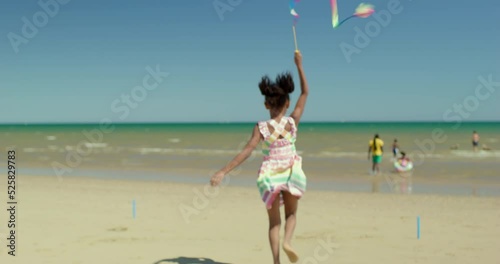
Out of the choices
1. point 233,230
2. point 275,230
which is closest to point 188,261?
point 275,230

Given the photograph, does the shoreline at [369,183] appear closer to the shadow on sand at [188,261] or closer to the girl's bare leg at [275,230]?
the shadow on sand at [188,261]

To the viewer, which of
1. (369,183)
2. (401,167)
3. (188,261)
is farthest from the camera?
(401,167)

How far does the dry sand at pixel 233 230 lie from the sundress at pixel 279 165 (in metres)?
1.57

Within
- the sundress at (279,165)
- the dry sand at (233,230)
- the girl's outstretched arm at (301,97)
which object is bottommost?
the dry sand at (233,230)

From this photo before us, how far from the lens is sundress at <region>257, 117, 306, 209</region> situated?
15.5 feet

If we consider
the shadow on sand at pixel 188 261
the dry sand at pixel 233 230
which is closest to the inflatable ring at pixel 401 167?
the dry sand at pixel 233 230

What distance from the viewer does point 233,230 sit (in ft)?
26.4

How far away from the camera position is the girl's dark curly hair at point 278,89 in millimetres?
4688

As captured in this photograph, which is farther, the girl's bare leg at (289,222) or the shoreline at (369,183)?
the shoreline at (369,183)

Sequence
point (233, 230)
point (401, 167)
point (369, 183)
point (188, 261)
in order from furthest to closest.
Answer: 1. point (401, 167)
2. point (369, 183)
3. point (233, 230)
4. point (188, 261)

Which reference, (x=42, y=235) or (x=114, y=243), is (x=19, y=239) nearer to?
(x=42, y=235)

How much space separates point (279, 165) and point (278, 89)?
2.15 ft

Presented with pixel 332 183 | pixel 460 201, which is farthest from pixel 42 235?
pixel 332 183

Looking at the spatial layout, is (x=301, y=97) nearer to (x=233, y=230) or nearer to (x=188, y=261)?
(x=188, y=261)
